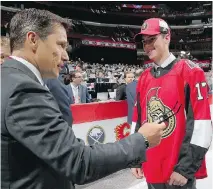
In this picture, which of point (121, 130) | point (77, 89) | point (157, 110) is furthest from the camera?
point (77, 89)

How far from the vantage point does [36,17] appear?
1135 mm

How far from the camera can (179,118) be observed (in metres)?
1.83

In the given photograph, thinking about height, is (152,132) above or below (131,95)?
above

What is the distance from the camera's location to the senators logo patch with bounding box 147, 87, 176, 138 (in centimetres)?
185

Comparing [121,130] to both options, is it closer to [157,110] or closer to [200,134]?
[157,110]

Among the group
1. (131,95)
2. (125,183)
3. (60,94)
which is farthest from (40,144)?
(131,95)

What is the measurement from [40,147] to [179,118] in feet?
3.66

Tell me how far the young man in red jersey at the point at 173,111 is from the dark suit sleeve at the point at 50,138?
32.2 inches

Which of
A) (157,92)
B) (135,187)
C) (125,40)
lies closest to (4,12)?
(125,40)

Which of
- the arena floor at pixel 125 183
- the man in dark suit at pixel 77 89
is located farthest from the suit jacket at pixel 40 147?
the man in dark suit at pixel 77 89

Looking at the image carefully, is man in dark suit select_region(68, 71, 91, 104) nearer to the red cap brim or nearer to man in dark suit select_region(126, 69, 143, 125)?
man in dark suit select_region(126, 69, 143, 125)

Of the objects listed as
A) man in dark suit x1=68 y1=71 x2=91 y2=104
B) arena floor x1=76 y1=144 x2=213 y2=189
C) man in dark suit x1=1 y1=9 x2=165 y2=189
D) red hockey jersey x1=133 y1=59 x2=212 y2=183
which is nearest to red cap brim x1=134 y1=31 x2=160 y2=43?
red hockey jersey x1=133 y1=59 x2=212 y2=183

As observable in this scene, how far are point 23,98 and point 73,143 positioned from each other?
0.19 m

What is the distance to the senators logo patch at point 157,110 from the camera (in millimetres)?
1854
